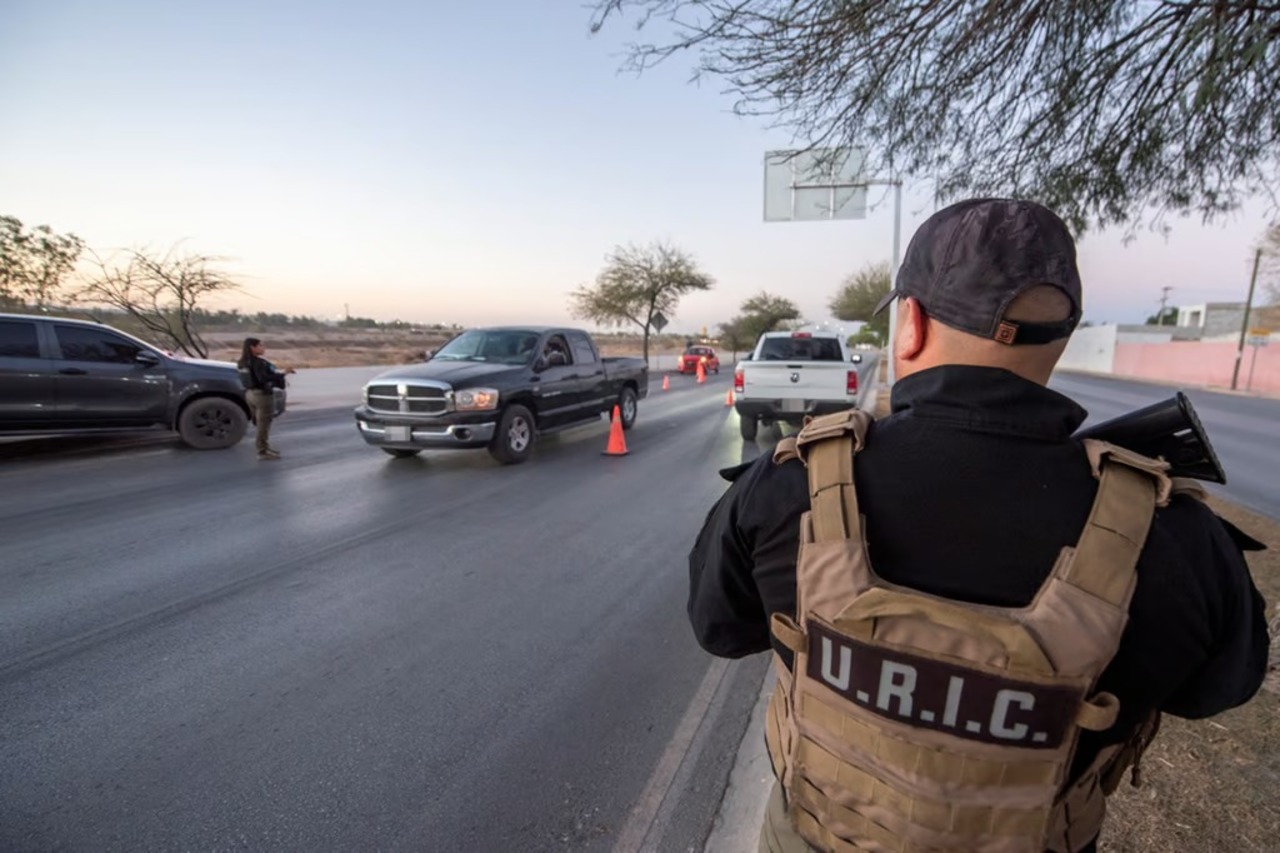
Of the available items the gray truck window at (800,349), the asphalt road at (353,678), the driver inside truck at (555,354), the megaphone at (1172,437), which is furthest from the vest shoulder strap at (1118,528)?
the gray truck window at (800,349)

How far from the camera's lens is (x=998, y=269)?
1087 mm

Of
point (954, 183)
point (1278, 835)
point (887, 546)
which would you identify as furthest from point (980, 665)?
point (954, 183)

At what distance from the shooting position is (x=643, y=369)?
1251cm

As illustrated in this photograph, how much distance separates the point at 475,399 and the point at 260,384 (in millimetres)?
2981

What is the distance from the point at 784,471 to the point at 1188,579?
66 centimetres

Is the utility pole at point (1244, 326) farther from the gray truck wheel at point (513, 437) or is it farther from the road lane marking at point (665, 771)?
the road lane marking at point (665, 771)

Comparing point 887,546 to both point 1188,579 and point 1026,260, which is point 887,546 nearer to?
point 1188,579

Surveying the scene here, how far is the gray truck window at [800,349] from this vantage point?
10.7 metres

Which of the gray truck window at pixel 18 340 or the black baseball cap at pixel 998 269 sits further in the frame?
the gray truck window at pixel 18 340

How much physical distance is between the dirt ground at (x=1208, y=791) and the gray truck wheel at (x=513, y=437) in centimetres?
682

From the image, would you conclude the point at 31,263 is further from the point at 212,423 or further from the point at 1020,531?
the point at 1020,531

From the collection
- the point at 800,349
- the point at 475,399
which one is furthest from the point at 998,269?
the point at 800,349

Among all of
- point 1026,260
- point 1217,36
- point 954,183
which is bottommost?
point 1026,260

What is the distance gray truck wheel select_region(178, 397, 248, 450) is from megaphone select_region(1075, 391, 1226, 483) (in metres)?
10.7
